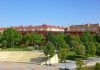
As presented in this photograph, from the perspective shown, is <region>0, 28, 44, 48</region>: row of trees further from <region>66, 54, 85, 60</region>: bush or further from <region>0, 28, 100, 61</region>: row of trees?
<region>66, 54, 85, 60</region>: bush

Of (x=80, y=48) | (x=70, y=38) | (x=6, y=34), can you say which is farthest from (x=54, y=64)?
(x=6, y=34)

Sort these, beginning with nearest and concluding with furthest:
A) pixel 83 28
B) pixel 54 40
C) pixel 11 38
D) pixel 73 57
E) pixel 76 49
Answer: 1. pixel 73 57
2. pixel 76 49
3. pixel 54 40
4. pixel 11 38
5. pixel 83 28

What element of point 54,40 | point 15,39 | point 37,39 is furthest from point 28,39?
point 54,40

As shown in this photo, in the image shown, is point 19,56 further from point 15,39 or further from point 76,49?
point 15,39

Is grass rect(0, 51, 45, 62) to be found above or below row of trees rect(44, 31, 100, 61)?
below

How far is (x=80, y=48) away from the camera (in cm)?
5047

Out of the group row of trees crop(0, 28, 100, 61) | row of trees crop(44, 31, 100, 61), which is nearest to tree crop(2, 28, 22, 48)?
row of trees crop(0, 28, 100, 61)

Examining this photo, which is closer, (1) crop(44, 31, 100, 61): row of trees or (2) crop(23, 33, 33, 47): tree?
(1) crop(44, 31, 100, 61): row of trees

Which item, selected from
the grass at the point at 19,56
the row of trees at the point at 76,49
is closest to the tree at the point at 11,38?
the row of trees at the point at 76,49

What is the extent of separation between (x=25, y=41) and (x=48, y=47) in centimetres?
2759

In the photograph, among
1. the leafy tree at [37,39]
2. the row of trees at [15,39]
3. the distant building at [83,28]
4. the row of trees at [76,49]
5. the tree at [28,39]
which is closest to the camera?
the row of trees at [76,49]

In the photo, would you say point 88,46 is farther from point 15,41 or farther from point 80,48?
point 15,41

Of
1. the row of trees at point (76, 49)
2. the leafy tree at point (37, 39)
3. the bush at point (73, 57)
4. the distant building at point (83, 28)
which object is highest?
the distant building at point (83, 28)

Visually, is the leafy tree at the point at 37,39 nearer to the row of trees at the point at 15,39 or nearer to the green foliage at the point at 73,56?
the row of trees at the point at 15,39
